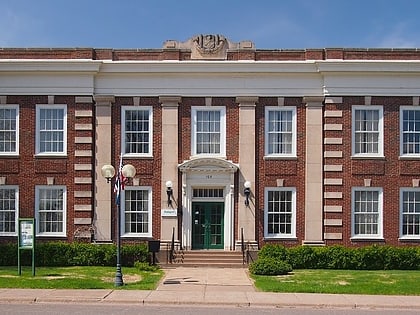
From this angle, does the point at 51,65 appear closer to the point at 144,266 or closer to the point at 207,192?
the point at 207,192

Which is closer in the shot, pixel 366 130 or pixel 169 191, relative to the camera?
pixel 169 191

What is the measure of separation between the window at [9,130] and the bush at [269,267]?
1227 cm

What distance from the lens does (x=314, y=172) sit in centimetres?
2752

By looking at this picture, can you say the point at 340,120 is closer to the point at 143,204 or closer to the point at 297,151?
the point at 297,151

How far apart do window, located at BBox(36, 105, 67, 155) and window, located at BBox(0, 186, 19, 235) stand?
2.26 m

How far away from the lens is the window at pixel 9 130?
2767 centimetres

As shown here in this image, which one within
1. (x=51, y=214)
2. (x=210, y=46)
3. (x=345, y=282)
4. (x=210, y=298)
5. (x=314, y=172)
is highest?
(x=210, y=46)

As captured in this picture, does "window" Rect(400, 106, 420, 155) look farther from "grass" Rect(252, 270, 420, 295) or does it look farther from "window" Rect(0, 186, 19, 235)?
"window" Rect(0, 186, 19, 235)

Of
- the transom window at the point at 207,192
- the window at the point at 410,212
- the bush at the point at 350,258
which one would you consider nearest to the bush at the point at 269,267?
the bush at the point at 350,258

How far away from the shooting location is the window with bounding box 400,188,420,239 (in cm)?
2744

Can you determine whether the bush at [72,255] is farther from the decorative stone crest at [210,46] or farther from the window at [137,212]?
the decorative stone crest at [210,46]

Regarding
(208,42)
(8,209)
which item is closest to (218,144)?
(208,42)

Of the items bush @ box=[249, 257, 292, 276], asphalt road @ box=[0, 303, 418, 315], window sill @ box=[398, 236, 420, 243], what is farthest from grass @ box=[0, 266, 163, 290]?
window sill @ box=[398, 236, 420, 243]

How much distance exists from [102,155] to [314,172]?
9.67 meters
